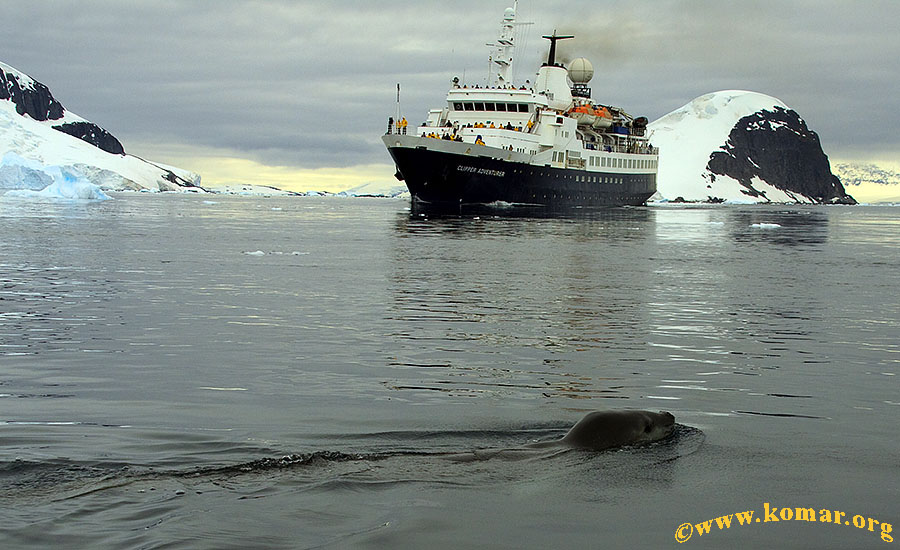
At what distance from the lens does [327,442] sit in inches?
→ 256

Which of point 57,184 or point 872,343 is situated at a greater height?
point 57,184

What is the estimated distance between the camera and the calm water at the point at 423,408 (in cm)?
495

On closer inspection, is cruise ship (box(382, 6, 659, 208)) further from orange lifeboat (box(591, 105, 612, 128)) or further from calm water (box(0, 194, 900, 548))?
calm water (box(0, 194, 900, 548))

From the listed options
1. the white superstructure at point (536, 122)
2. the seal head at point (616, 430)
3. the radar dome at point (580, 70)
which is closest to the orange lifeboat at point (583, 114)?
the white superstructure at point (536, 122)

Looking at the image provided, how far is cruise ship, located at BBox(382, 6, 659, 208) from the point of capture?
5894cm

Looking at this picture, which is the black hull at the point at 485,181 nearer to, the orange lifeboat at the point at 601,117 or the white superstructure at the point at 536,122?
the white superstructure at the point at 536,122

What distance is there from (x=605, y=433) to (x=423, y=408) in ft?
5.74

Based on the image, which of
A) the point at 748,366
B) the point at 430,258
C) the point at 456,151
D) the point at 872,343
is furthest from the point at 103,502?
the point at 456,151

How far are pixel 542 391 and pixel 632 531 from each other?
3.48 meters

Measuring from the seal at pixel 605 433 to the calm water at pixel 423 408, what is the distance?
15cm

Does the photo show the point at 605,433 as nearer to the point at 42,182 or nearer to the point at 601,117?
the point at 601,117

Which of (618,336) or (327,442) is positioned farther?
(618,336)

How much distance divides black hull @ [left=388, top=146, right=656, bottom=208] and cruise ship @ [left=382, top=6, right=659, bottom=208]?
0.08 meters

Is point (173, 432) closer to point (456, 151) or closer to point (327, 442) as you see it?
point (327, 442)
